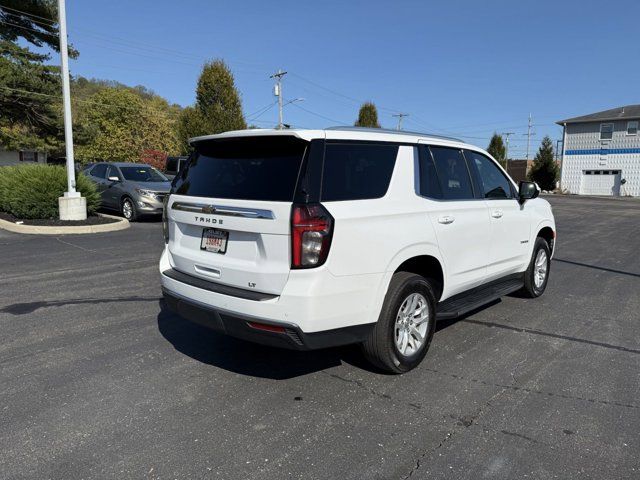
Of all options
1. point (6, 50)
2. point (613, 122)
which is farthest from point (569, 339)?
point (613, 122)

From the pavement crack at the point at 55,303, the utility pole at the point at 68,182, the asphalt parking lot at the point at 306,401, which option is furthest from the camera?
the utility pole at the point at 68,182

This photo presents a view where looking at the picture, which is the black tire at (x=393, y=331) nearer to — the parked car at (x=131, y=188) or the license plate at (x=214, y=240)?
the license plate at (x=214, y=240)

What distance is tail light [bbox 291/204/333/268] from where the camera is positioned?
3.11 m

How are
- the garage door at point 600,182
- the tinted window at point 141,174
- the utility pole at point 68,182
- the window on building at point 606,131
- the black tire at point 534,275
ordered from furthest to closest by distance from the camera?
the garage door at point 600,182 → the window on building at point 606,131 → the tinted window at point 141,174 → the utility pole at point 68,182 → the black tire at point 534,275

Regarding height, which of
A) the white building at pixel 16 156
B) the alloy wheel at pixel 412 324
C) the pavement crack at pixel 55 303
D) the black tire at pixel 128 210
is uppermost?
the white building at pixel 16 156

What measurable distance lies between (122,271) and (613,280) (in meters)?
7.54

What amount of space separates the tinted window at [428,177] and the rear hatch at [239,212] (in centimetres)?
122

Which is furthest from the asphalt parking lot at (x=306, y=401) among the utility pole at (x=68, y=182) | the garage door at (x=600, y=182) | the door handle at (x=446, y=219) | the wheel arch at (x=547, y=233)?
the garage door at (x=600, y=182)

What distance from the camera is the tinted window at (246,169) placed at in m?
3.31

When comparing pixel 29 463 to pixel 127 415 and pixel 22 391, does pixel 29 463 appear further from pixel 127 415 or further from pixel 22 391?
pixel 22 391

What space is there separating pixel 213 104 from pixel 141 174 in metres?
10.3

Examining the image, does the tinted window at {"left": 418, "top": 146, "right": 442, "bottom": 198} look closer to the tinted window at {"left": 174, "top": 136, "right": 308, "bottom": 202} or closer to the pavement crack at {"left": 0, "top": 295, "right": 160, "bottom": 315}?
the tinted window at {"left": 174, "top": 136, "right": 308, "bottom": 202}

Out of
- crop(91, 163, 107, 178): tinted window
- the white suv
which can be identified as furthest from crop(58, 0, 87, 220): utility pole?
the white suv

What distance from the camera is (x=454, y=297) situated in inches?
Answer: 177
